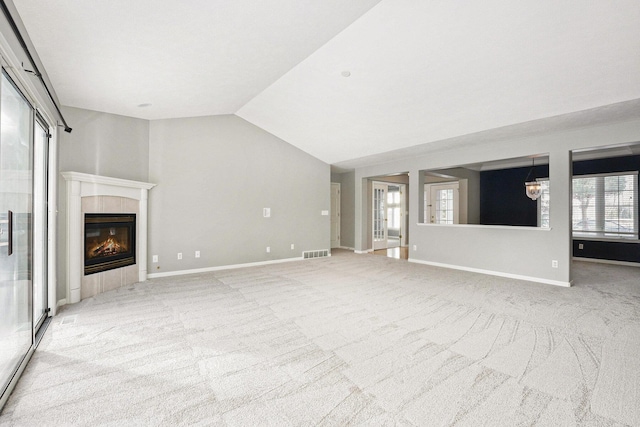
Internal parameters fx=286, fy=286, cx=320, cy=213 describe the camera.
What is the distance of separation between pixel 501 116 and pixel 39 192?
5.93m

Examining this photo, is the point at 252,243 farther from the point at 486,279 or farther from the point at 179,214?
the point at 486,279

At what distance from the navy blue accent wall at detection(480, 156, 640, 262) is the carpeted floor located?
3679 millimetres

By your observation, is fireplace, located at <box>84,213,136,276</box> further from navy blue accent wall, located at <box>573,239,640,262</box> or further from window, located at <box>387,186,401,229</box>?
navy blue accent wall, located at <box>573,239,640,262</box>

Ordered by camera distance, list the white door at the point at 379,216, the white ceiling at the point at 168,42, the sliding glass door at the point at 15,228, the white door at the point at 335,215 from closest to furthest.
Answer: the sliding glass door at the point at 15,228
the white ceiling at the point at 168,42
the white door at the point at 379,216
the white door at the point at 335,215

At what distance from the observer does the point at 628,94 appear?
3.30 meters

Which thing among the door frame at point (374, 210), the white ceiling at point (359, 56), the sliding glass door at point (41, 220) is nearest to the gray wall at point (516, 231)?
the white ceiling at point (359, 56)

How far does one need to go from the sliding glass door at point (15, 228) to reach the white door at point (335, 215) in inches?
283

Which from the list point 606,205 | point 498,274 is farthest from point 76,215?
point 606,205

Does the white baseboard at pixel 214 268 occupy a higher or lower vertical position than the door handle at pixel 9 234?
lower

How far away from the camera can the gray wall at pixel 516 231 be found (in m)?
4.52

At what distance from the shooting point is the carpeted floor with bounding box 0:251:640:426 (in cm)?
171

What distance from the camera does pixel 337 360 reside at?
90.5 inches

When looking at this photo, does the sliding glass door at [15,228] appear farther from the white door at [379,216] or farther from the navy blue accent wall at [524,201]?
the navy blue accent wall at [524,201]

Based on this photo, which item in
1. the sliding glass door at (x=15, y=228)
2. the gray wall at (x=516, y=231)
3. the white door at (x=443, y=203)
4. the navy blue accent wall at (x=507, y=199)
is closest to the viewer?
the sliding glass door at (x=15, y=228)
